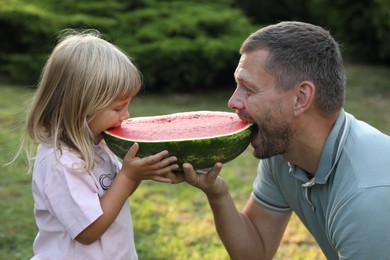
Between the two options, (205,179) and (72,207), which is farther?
(205,179)

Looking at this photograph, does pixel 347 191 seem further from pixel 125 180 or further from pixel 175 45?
pixel 175 45

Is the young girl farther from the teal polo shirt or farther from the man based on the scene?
the teal polo shirt

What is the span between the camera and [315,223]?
3332 millimetres

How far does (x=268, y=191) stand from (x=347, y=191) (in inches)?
32.3

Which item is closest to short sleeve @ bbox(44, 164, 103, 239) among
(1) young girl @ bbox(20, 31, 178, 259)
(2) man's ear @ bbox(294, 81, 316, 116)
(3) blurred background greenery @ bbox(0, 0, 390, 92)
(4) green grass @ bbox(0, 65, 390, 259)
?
(1) young girl @ bbox(20, 31, 178, 259)

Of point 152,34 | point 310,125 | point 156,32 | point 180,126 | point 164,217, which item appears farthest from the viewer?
point 156,32

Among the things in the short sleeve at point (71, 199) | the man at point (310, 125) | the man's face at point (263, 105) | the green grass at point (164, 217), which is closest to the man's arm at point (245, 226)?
the man at point (310, 125)

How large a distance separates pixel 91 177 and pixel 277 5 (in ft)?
38.7

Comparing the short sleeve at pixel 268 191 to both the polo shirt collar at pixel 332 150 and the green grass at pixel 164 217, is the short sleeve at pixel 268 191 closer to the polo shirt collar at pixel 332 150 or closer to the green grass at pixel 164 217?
the polo shirt collar at pixel 332 150

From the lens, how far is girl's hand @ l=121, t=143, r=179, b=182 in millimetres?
2816

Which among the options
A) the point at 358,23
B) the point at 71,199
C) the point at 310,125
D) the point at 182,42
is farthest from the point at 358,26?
the point at 71,199

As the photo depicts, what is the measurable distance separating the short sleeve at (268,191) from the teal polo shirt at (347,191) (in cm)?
10

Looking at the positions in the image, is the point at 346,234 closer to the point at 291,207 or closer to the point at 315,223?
the point at 315,223

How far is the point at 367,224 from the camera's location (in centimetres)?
Result: 273
